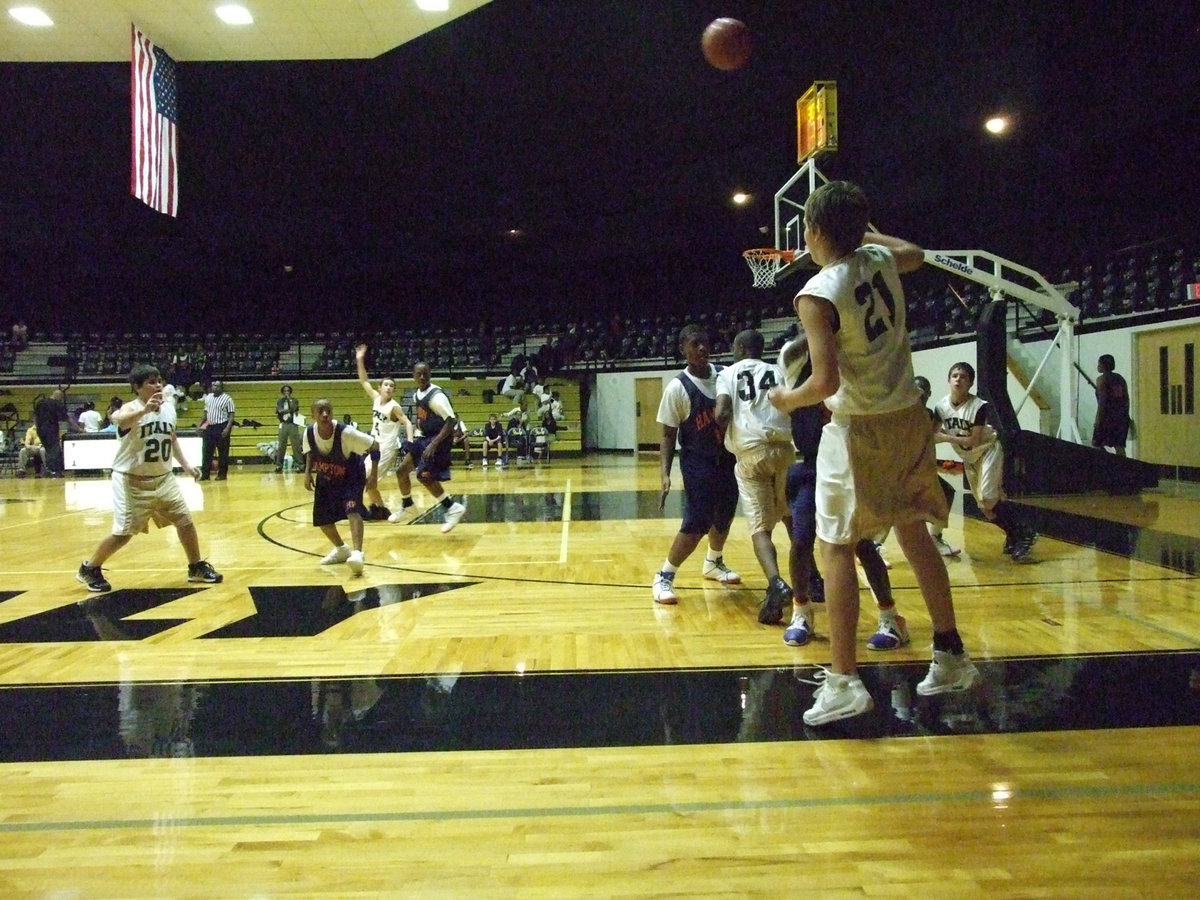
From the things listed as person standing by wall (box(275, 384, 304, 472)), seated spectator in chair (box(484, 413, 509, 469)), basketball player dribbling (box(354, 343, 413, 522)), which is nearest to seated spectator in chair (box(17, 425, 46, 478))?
person standing by wall (box(275, 384, 304, 472))

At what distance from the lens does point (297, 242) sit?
2389cm

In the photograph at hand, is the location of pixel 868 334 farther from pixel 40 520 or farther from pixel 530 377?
pixel 530 377

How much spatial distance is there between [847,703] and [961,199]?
16975mm

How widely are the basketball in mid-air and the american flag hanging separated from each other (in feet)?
22.4

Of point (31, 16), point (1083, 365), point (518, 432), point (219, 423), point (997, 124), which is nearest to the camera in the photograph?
point (31, 16)

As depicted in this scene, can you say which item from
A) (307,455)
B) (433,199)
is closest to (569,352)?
(433,199)

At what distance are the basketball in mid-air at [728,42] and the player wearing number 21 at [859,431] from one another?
18.3ft

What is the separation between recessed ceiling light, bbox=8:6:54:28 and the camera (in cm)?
984

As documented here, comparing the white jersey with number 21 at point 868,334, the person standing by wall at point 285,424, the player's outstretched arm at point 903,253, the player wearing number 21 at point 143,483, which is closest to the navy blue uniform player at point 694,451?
the player's outstretched arm at point 903,253

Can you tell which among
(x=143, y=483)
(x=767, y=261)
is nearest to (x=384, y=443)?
(x=143, y=483)

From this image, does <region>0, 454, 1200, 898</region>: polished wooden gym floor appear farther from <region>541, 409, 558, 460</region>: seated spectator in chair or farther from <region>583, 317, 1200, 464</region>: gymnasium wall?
<region>541, 409, 558, 460</region>: seated spectator in chair

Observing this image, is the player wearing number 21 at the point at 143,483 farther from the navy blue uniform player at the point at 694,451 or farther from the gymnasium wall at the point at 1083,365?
the gymnasium wall at the point at 1083,365

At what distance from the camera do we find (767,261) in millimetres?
12539

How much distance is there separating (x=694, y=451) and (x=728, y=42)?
461 centimetres
